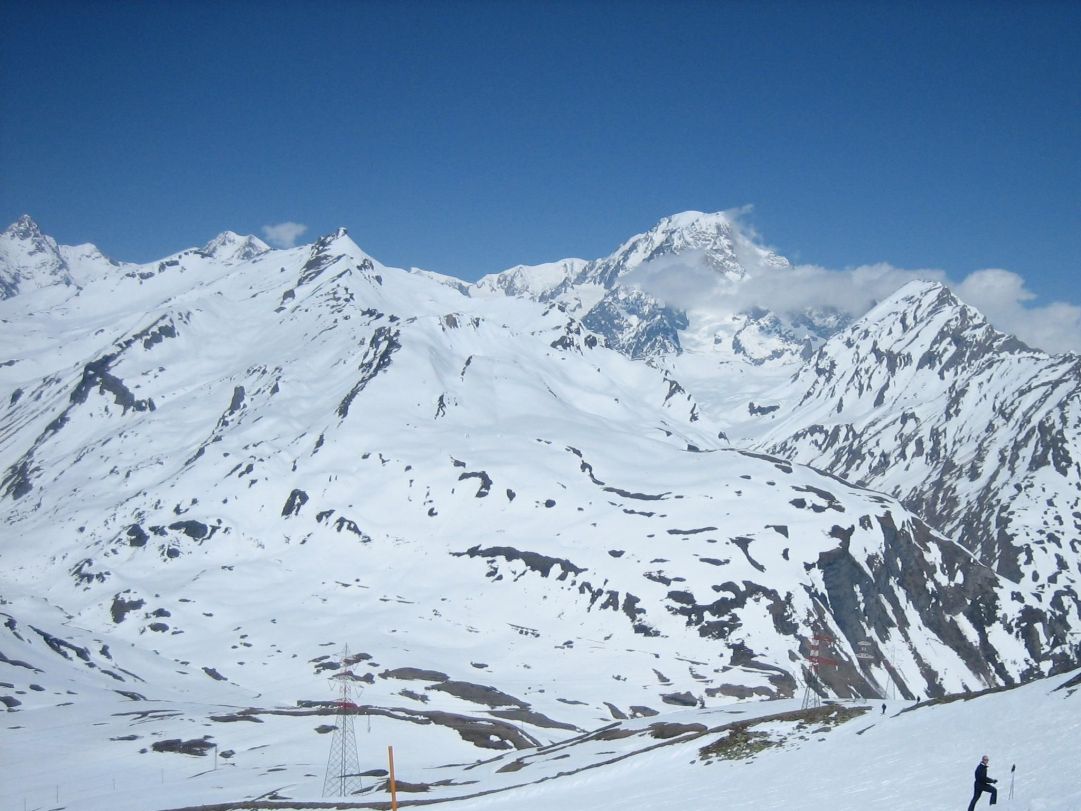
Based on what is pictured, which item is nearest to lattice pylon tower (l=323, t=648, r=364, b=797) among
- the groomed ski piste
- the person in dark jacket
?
the groomed ski piste

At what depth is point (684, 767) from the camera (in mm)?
60938

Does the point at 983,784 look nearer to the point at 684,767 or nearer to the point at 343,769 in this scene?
the point at 684,767

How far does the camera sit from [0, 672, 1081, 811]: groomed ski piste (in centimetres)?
4231

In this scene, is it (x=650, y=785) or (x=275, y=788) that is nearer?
(x=650, y=785)

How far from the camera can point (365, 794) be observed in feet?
280

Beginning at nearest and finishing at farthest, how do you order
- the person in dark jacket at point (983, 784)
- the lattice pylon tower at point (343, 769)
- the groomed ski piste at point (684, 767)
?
the person in dark jacket at point (983, 784), the groomed ski piste at point (684, 767), the lattice pylon tower at point (343, 769)

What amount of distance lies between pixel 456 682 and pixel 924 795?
155991mm

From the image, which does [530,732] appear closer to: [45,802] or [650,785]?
[45,802]

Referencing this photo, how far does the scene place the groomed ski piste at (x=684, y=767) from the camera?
139 feet

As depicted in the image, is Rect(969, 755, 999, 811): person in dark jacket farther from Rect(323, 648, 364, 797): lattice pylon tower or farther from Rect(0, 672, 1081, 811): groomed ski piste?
Rect(323, 648, 364, 797): lattice pylon tower

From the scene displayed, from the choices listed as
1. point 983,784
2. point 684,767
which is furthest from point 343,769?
point 983,784

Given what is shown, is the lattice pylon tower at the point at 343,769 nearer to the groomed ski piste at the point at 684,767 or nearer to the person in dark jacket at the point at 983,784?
the groomed ski piste at the point at 684,767

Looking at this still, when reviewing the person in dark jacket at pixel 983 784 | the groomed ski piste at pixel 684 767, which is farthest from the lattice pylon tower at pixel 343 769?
the person in dark jacket at pixel 983 784

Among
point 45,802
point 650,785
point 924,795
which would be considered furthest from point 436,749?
point 924,795
